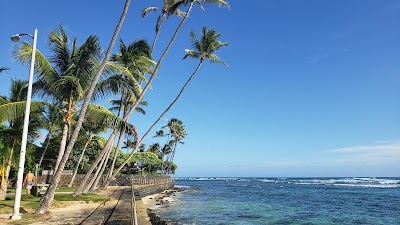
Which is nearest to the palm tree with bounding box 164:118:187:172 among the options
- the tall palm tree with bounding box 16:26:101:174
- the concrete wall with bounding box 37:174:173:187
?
the concrete wall with bounding box 37:174:173:187

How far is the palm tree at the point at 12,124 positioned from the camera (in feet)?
48.1

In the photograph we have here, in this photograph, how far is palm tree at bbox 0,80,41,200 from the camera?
1467 cm

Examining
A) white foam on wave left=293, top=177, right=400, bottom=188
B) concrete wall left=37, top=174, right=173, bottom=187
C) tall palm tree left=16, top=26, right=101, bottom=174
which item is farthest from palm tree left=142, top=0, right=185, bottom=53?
white foam on wave left=293, top=177, right=400, bottom=188

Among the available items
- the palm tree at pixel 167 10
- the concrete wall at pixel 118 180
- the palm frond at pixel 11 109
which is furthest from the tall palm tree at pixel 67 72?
the concrete wall at pixel 118 180

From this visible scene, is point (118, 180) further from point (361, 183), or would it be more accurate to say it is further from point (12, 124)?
point (361, 183)

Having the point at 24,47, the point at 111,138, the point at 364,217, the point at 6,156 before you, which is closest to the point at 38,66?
the point at 24,47

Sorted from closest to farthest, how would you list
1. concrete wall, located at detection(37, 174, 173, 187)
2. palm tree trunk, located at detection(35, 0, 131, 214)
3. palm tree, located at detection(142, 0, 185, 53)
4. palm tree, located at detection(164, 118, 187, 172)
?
1. palm tree trunk, located at detection(35, 0, 131, 214)
2. palm tree, located at detection(142, 0, 185, 53)
3. concrete wall, located at detection(37, 174, 173, 187)
4. palm tree, located at detection(164, 118, 187, 172)

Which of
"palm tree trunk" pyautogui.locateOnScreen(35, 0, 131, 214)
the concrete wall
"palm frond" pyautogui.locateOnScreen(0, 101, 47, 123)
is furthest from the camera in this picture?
the concrete wall

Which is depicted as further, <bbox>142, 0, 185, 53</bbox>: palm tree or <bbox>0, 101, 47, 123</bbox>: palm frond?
<bbox>142, 0, 185, 53</bbox>: palm tree

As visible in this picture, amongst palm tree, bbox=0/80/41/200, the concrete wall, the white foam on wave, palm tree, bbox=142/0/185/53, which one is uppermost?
palm tree, bbox=142/0/185/53

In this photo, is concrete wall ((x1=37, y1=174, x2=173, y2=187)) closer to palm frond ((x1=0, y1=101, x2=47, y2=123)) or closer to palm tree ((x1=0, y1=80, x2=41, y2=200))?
palm tree ((x1=0, y1=80, x2=41, y2=200))

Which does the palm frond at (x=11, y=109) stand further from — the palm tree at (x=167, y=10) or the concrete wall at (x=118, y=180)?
the concrete wall at (x=118, y=180)

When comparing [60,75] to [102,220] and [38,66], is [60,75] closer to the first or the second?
[38,66]

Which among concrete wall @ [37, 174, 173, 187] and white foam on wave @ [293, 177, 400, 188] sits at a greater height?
concrete wall @ [37, 174, 173, 187]
